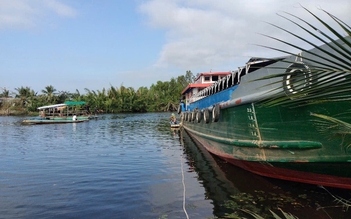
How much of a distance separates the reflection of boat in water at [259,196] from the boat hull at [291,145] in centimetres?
26

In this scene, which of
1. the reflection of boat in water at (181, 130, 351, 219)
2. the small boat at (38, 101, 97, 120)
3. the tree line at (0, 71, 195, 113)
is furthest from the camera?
the tree line at (0, 71, 195, 113)

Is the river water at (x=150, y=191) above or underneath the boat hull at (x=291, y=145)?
underneath

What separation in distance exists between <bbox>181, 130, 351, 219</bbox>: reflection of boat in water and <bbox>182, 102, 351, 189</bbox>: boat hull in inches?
10.0

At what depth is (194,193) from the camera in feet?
22.3

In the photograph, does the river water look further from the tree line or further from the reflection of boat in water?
the tree line

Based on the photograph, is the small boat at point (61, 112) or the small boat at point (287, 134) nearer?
the small boat at point (287, 134)

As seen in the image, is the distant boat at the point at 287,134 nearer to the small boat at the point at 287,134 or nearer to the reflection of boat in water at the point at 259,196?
the small boat at the point at 287,134

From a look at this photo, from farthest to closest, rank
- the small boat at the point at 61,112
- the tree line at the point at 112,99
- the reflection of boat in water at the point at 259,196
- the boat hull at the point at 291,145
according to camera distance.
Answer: the tree line at the point at 112,99
the small boat at the point at 61,112
the boat hull at the point at 291,145
the reflection of boat in water at the point at 259,196

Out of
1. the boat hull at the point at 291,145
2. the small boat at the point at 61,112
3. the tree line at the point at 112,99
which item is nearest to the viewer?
the boat hull at the point at 291,145

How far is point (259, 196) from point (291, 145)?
1.25 m

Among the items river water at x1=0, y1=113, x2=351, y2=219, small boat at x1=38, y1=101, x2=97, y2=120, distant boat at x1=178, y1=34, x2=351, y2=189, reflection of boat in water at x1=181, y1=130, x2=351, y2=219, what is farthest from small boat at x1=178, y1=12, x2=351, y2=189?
small boat at x1=38, y1=101, x2=97, y2=120

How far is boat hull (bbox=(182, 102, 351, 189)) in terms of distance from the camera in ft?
18.1

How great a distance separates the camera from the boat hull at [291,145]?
5516mm

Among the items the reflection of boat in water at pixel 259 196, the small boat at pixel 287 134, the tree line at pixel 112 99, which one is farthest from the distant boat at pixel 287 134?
the tree line at pixel 112 99
